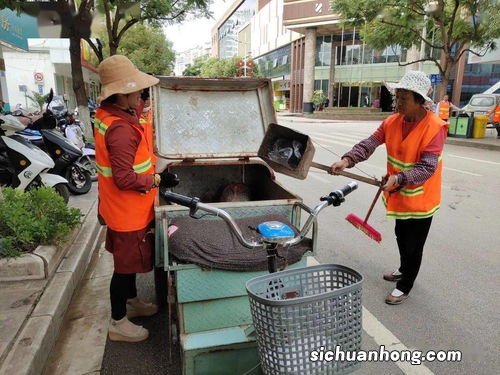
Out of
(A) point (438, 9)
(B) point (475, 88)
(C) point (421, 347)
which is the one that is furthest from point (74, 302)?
(B) point (475, 88)

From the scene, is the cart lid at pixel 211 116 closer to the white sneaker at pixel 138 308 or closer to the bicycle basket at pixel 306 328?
the white sneaker at pixel 138 308

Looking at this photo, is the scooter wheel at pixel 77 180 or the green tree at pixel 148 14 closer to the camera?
the scooter wheel at pixel 77 180

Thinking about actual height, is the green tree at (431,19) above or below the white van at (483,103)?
above

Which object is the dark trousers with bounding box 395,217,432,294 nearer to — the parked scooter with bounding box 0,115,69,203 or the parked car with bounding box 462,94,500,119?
the parked scooter with bounding box 0,115,69,203

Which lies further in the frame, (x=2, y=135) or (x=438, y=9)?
(x=438, y=9)

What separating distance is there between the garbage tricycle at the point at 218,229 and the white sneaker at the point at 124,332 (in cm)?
27

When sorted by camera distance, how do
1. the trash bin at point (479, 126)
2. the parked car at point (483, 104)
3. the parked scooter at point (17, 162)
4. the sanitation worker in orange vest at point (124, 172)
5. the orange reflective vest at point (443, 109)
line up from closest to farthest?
the sanitation worker in orange vest at point (124, 172), the parked scooter at point (17, 162), the trash bin at point (479, 126), the orange reflective vest at point (443, 109), the parked car at point (483, 104)

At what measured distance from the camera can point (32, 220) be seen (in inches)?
141

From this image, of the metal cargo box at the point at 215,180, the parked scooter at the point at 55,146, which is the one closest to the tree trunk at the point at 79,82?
the parked scooter at the point at 55,146

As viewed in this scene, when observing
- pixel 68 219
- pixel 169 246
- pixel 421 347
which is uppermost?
pixel 169 246

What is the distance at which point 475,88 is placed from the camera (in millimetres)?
31594

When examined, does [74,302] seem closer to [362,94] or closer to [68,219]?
[68,219]

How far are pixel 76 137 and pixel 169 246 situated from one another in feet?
20.9

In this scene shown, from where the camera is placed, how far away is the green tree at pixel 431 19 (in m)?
13.7
